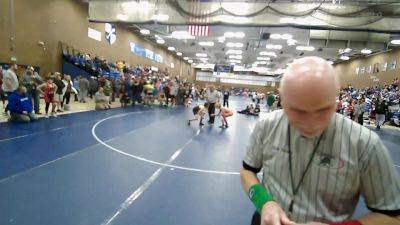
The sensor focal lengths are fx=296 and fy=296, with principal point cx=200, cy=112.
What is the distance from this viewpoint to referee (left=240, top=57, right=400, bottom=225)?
0.95 metres

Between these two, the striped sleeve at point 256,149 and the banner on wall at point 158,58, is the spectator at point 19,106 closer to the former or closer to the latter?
the striped sleeve at point 256,149

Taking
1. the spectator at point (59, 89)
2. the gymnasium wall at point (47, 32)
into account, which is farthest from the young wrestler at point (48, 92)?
the gymnasium wall at point (47, 32)

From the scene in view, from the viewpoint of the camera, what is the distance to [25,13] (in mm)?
15703

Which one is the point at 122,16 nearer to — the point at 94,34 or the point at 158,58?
the point at 94,34

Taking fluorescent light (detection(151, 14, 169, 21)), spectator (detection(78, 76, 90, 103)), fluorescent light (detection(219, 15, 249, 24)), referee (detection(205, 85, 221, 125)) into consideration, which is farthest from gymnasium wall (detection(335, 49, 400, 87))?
spectator (detection(78, 76, 90, 103))

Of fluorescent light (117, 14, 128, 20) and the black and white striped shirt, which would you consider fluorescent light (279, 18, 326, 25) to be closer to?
fluorescent light (117, 14, 128, 20)

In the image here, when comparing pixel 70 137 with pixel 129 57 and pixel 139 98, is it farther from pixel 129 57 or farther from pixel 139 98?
pixel 129 57

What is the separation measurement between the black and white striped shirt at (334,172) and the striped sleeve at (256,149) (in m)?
0.05

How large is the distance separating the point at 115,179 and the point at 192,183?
54.9 inches

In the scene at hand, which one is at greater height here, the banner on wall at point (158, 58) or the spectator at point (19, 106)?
the banner on wall at point (158, 58)

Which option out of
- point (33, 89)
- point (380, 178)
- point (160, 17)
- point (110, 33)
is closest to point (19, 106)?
point (33, 89)

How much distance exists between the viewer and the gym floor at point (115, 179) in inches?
157

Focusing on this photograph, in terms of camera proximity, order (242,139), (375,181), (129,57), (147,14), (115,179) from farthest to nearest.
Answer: (129,57)
(147,14)
(242,139)
(115,179)
(375,181)

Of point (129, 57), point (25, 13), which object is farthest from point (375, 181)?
point (129, 57)
